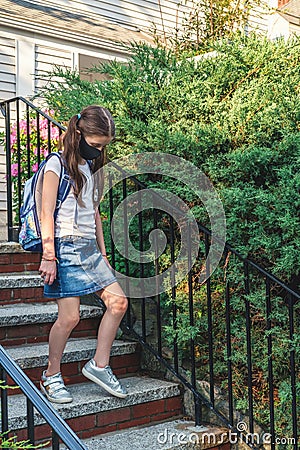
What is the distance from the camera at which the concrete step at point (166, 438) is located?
3.09m

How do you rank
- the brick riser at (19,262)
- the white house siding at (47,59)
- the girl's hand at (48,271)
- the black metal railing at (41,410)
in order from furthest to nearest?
the white house siding at (47,59) → the brick riser at (19,262) → the girl's hand at (48,271) → the black metal railing at (41,410)

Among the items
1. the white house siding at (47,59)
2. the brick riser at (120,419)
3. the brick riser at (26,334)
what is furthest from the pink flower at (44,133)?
the brick riser at (120,419)

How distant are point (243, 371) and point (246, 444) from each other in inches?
15.6

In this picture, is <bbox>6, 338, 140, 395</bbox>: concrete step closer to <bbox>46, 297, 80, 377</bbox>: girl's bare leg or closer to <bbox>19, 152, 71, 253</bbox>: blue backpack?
<bbox>46, 297, 80, 377</bbox>: girl's bare leg

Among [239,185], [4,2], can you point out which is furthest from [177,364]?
[4,2]

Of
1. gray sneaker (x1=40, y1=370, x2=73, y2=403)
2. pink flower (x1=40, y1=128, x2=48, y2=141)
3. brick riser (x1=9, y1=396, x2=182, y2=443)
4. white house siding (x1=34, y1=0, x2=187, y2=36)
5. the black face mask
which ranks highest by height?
white house siding (x1=34, y1=0, x2=187, y2=36)

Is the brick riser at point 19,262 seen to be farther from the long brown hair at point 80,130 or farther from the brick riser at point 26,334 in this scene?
the long brown hair at point 80,130

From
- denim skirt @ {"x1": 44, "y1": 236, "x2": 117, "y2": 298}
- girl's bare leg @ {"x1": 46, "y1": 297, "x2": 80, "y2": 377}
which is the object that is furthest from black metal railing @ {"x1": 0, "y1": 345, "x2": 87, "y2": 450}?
denim skirt @ {"x1": 44, "y1": 236, "x2": 117, "y2": 298}

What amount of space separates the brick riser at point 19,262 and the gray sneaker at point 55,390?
4.41 feet

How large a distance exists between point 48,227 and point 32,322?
0.80 m

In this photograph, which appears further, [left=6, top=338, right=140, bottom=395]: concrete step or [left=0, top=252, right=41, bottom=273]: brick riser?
[left=0, top=252, right=41, bottom=273]: brick riser

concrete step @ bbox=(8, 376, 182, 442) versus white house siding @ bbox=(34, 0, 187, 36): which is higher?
white house siding @ bbox=(34, 0, 187, 36)

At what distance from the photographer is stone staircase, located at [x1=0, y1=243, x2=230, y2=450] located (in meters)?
3.11

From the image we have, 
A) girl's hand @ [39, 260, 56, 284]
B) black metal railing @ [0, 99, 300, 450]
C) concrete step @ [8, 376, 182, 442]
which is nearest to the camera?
concrete step @ [8, 376, 182, 442]
